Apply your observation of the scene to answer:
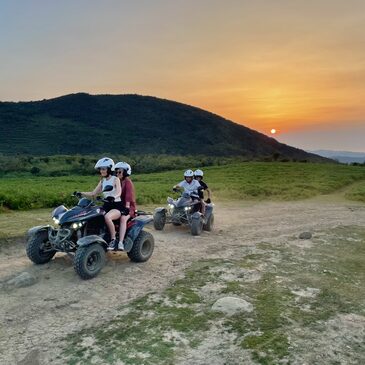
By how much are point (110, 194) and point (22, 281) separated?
2.90m

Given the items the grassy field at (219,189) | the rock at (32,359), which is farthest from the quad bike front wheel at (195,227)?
the rock at (32,359)

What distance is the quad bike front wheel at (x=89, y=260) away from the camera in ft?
29.9

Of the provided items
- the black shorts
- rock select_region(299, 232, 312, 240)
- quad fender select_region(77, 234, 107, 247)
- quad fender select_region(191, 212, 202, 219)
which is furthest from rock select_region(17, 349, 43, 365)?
rock select_region(299, 232, 312, 240)

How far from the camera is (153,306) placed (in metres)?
7.97

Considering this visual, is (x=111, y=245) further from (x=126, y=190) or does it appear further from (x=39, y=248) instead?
(x=39, y=248)

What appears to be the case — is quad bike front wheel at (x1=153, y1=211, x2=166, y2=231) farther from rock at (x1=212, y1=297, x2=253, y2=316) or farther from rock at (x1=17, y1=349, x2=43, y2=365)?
rock at (x1=17, y1=349, x2=43, y2=365)

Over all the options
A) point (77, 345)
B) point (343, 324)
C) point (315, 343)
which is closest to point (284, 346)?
point (315, 343)

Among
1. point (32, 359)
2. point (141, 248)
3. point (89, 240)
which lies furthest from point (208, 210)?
point (32, 359)

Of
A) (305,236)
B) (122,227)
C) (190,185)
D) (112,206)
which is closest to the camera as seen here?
(122,227)

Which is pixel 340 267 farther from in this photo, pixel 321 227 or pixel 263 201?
pixel 263 201

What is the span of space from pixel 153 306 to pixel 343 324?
3.47 metres

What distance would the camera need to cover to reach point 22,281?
9.10 m

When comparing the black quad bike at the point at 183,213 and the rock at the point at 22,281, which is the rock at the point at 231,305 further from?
the black quad bike at the point at 183,213

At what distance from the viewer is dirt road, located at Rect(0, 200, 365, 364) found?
6672 millimetres
